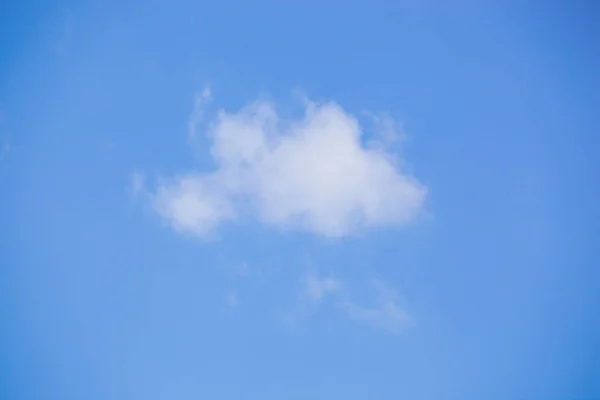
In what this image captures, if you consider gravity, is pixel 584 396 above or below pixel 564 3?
below

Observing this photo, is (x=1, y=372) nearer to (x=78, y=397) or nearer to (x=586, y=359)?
(x=78, y=397)

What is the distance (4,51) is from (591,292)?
10.9 m

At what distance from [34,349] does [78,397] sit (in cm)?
117

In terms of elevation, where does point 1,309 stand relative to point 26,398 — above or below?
above

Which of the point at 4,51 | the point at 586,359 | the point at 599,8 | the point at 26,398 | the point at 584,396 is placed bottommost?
the point at 26,398

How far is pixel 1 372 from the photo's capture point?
609 centimetres

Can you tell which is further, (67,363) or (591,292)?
(67,363)

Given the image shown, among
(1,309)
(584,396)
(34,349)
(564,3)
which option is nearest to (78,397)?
(34,349)

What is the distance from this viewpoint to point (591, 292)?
5.62 metres

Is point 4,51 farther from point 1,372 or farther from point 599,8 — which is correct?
point 599,8

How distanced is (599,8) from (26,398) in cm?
1204

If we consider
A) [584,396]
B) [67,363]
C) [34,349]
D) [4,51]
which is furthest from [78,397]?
[584,396]

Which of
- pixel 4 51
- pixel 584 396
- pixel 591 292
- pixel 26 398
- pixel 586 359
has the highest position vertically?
pixel 4 51

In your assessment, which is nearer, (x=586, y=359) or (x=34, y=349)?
(x=586, y=359)
